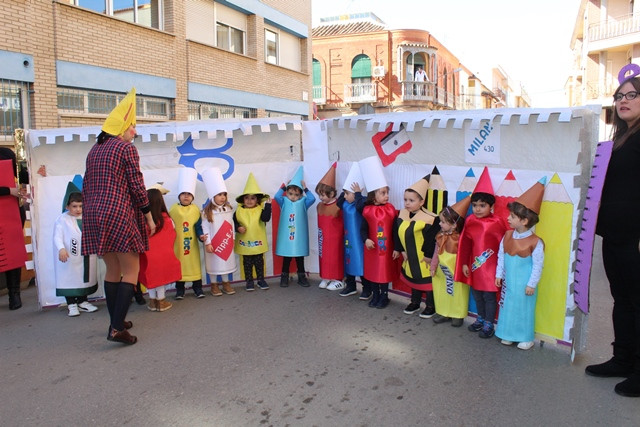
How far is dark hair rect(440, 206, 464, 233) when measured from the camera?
4.60m

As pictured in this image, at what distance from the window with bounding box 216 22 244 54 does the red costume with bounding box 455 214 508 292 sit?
46.0ft

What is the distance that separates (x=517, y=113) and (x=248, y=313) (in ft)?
10.4

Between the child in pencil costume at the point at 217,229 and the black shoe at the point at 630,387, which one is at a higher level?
the child in pencil costume at the point at 217,229

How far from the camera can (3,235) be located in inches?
219

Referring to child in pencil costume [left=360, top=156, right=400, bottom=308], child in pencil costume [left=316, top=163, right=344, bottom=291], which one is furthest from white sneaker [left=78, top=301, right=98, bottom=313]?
child in pencil costume [left=360, top=156, right=400, bottom=308]

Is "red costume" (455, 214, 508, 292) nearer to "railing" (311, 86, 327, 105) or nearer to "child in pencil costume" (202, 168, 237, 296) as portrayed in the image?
"child in pencil costume" (202, 168, 237, 296)

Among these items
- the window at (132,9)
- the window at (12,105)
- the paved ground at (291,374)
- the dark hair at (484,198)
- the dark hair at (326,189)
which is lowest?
the paved ground at (291,374)

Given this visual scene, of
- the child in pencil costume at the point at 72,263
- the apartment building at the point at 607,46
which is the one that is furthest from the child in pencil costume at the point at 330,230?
the apartment building at the point at 607,46

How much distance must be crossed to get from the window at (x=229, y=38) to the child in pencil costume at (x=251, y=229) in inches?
467

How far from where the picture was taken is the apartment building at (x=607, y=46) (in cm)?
2762

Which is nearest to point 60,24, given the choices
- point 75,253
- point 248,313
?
point 75,253

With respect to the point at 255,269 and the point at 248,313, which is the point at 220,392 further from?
the point at 255,269

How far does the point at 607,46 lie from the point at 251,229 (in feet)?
96.4

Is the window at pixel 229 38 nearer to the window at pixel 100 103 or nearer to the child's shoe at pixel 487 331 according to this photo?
the window at pixel 100 103
